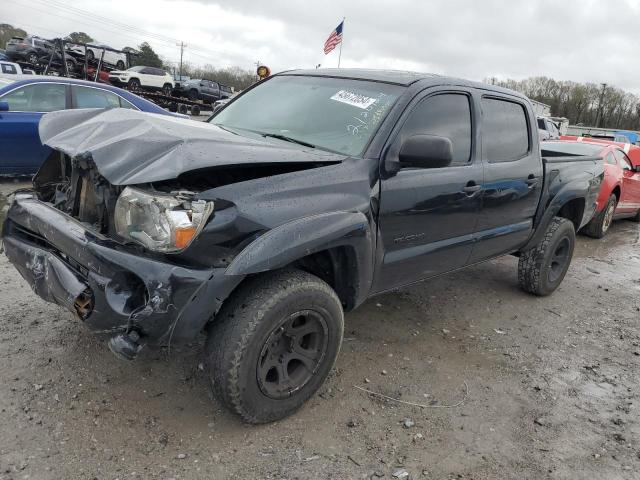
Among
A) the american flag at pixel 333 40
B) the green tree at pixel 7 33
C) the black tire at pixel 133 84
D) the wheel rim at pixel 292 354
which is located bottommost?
the wheel rim at pixel 292 354

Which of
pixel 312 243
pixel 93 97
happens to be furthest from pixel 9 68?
pixel 312 243

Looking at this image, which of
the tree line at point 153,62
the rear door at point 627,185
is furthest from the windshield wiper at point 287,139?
the tree line at point 153,62

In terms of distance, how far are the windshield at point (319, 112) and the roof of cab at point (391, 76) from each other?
0.06 metres

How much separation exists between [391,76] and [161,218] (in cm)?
196

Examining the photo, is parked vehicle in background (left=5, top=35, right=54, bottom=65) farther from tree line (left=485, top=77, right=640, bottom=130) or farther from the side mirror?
tree line (left=485, top=77, right=640, bottom=130)

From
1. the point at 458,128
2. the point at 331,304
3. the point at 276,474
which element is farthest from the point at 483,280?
the point at 276,474

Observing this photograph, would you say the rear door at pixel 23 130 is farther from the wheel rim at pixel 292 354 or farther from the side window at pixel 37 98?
the wheel rim at pixel 292 354

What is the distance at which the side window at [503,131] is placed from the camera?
3.86 meters

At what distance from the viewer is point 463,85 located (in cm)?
368

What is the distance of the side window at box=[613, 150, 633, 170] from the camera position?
28.9 ft

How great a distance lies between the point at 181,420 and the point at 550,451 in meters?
1.97

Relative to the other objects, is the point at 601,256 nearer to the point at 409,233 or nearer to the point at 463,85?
the point at 463,85

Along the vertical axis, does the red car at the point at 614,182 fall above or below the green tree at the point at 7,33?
below

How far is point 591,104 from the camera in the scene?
7181 cm
